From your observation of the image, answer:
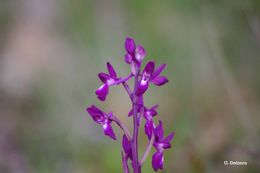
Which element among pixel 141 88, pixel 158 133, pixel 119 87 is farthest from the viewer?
pixel 119 87

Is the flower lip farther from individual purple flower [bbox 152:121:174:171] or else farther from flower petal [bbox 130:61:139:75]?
individual purple flower [bbox 152:121:174:171]

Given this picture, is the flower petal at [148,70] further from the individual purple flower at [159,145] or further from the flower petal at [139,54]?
the individual purple flower at [159,145]

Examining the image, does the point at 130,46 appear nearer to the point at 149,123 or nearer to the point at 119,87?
the point at 149,123

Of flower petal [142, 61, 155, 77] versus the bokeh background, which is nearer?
flower petal [142, 61, 155, 77]

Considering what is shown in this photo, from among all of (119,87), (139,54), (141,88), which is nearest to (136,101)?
(141,88)

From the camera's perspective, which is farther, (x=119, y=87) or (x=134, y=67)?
(x=119, y=87)

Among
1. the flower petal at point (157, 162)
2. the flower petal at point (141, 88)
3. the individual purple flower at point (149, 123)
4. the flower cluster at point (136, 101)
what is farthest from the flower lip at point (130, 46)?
the flower petal at point (157, 162)

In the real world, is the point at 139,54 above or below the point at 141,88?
above

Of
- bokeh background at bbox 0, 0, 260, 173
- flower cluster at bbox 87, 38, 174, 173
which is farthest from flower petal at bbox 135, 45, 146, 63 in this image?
bokeh background at bbox 0, 0, 260, 173

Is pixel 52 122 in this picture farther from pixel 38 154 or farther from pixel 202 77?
pixel 202 77
